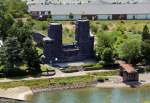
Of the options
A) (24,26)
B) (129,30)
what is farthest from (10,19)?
(129,30)

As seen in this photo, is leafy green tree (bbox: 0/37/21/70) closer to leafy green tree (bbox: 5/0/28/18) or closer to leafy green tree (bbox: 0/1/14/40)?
leafy green tree (bbox: 0/1/14/40)

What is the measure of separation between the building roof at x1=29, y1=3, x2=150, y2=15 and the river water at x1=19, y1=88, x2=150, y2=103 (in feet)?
113

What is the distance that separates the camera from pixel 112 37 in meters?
65.1

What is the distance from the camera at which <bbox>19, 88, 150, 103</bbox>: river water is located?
51.8 meters

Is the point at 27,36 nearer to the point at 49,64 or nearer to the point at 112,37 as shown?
the point at 49,64

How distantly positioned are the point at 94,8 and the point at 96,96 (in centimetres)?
3780

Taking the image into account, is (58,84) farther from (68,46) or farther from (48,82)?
(68,46)

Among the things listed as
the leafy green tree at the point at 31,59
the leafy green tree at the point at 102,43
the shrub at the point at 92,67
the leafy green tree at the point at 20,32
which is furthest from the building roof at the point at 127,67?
the leafy green tree at the point at 20,32

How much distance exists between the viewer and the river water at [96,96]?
51.8 meters

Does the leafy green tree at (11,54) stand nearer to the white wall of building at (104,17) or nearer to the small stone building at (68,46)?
the small stone building at (68,46)

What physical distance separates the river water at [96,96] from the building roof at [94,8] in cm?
3440

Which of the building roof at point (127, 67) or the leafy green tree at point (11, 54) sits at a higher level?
the leafy green tree at point (11, 54)

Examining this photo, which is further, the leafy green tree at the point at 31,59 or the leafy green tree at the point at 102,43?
the leafy green tree at the point at 102,43

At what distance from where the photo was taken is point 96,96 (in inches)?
2104
